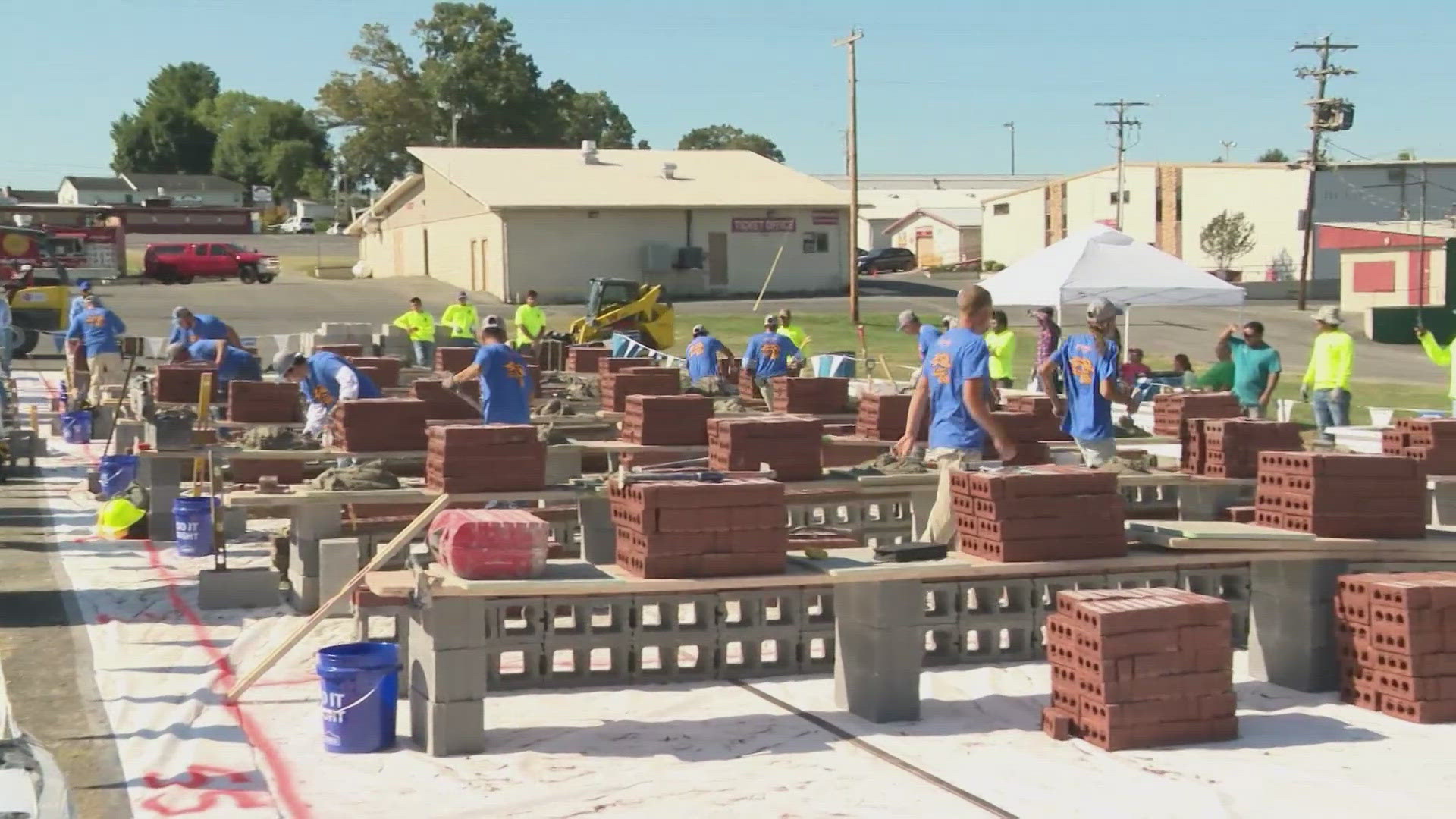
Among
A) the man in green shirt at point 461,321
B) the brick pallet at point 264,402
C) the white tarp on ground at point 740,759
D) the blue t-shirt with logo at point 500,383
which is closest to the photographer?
the white tarp on ground at point 740,759

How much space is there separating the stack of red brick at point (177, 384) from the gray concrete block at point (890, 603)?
963 centimetres

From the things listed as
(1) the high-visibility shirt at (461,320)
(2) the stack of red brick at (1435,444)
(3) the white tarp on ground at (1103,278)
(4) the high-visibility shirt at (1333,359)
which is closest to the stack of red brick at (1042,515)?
(2) the stack of red brick at (1435,444)

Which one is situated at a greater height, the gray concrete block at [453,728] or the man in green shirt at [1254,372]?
the man in green shirt at [1254,372]

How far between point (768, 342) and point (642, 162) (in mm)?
41249

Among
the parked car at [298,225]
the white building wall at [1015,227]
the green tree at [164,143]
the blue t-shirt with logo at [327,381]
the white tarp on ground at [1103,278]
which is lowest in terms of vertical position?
the blue t-shirt with logo at [327,381]

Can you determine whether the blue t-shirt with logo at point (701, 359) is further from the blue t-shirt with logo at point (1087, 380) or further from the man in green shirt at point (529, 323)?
the blue t-shirt with logo at point (1087, 380)

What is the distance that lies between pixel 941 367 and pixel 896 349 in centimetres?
3111

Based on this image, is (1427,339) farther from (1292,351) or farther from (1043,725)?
(1292,351)

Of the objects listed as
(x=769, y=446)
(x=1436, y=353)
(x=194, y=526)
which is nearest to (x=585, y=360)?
(x=194, y=526)

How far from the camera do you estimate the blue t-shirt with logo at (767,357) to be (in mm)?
19016

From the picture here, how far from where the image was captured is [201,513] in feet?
42.7

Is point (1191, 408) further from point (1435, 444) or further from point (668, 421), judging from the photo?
point (668, 421)

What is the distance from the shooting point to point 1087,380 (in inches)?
424

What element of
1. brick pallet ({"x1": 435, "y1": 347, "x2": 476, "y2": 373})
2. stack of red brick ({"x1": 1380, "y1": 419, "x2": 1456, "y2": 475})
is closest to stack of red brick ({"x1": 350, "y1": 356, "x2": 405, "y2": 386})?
brick pallet ({"x1": 435, "y1": 347, "x2": 476, "y2": 373})
